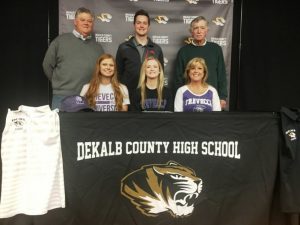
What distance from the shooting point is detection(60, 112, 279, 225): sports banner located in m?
2.28

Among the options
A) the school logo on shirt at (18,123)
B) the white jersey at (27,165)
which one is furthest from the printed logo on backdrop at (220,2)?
the school logo on shirt at (18,123)

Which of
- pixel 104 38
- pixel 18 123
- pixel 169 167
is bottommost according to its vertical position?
pixel 169 167

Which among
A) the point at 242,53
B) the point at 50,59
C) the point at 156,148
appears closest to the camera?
the point at 156,148

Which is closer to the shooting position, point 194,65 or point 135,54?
point 194,65

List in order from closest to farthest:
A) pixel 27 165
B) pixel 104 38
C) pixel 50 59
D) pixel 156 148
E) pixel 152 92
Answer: pixel 27 165 → pixel 156 148 → pixel 152 92 → pixel 50 59 → pixel 104 38

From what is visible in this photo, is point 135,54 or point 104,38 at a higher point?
point 104,38

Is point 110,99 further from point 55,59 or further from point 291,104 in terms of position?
point 291,104

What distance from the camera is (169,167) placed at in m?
2.33

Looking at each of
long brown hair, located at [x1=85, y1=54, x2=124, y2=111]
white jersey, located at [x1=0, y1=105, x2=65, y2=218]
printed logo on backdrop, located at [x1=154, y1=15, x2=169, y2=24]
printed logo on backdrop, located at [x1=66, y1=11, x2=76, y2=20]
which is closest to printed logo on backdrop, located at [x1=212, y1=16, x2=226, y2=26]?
printed logo on backdrop, located at [x1=154, y1=15, x2=169, y2=24]

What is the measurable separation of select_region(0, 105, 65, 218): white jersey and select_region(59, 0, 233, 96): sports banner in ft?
5.95

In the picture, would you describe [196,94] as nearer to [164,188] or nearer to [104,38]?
[164,188]

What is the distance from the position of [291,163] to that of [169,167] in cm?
81

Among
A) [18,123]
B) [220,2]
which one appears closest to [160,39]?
[220,2]

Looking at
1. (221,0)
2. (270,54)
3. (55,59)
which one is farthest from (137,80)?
(270,54)
